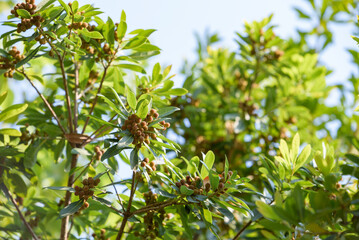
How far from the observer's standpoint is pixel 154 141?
56.9 inches

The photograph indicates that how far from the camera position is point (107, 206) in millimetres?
1527

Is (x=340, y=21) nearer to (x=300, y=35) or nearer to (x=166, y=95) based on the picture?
(x=300, y=35)

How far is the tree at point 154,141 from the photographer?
1.45 meters

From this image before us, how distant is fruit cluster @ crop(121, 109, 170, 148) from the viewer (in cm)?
141

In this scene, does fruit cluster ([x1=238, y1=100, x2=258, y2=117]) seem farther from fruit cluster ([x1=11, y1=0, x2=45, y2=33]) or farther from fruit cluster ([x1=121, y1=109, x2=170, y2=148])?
fruit cluster ([x1=11, y1=0, x2=45, y2=33])

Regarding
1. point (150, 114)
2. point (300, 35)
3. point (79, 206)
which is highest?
point (300, 35)

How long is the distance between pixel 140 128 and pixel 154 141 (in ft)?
0.23

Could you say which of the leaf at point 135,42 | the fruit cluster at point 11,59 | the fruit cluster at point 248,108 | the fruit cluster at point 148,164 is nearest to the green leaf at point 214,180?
the fruit cluster at point 148,164

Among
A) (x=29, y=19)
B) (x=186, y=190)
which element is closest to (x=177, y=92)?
(x=186, y=190)

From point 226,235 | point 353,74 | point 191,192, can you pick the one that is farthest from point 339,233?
point 353,74

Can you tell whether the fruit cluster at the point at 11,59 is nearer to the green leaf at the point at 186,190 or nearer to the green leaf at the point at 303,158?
the green leaf at the point at 186,190

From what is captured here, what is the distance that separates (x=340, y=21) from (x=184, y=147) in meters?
1.78

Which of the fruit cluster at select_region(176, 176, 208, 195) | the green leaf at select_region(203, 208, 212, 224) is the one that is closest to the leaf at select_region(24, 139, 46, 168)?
the fruit cluster at select_region(176, 176, 208, 195)

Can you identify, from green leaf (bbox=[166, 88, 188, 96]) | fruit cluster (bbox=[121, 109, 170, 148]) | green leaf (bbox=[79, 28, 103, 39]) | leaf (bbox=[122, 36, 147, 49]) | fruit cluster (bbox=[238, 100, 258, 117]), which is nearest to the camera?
fruit cluster (bbox=[121, 109, 170, 148])
